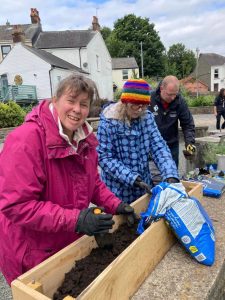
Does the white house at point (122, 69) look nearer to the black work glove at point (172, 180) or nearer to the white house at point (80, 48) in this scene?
the white house at point (80, 48)

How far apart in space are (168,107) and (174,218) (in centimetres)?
240

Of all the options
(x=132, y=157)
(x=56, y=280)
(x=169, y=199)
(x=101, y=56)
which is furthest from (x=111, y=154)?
(x=101, y=56)

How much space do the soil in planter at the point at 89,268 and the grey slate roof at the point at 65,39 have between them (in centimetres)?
2883

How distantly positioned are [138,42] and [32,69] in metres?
32.8

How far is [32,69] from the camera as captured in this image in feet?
79.7

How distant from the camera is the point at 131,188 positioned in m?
2.53

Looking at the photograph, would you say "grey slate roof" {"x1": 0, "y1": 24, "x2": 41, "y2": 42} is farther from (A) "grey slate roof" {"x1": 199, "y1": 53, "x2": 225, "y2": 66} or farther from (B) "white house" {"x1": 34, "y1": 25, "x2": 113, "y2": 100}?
(A) "grey slate roof" {"x1": 199, "y1": 53, "x2": 225, "y2": 66}

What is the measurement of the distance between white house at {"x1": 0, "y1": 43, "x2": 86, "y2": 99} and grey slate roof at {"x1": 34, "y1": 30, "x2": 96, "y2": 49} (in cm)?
490

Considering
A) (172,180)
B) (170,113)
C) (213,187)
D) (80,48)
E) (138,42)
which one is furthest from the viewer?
(138,42)

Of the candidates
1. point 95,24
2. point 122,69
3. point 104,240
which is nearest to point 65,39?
point 95,24

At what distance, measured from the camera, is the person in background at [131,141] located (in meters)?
2.32

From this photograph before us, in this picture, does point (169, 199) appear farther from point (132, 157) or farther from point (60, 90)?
point (60, 90)

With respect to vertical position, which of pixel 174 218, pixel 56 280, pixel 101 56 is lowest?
pixel 56 280

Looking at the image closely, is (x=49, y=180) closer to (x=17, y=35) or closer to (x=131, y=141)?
(x=131, y=141)
